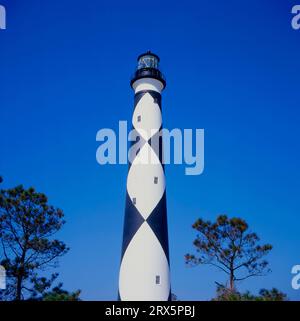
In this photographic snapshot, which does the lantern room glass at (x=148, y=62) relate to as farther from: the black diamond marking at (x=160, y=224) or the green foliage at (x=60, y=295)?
the green foliage at (x=60, y=295)

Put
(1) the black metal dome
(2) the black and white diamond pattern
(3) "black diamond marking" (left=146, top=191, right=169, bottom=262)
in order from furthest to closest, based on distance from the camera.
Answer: (1) the black metal dome
(3) "black diamond marking" (left=146, top=191, right=169, bottom=262)
(2) the black and white diamond pattern

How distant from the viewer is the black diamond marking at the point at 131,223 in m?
16.2

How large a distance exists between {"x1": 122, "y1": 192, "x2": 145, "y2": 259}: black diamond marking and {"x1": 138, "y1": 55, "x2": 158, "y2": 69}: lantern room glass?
7419 mm

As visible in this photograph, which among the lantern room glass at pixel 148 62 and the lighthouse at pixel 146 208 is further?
the lantern room glass at pixel 148 62

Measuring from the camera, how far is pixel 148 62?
19578 millimetres

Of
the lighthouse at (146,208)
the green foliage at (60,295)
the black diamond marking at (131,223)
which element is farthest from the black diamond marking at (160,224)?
the green foliage at (60,295)

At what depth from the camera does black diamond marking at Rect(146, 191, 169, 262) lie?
1617 cm

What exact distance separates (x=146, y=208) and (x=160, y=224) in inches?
37.3

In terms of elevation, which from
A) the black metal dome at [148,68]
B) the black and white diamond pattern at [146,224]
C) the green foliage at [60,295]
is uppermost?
the black metal dome at [148,68]

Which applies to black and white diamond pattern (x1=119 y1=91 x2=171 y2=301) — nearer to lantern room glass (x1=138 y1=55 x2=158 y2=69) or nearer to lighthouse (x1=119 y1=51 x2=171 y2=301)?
lighthouse (x1=119 y1=51 x2=171 y2=301)

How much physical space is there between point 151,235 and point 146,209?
1162 mm

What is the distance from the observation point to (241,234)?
24453 millimetres

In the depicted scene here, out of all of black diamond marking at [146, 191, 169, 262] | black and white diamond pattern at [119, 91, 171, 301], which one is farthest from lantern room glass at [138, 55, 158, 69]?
black diamond marking at [146, 191, 169, 262]

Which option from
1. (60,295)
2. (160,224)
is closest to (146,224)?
(160,224)
